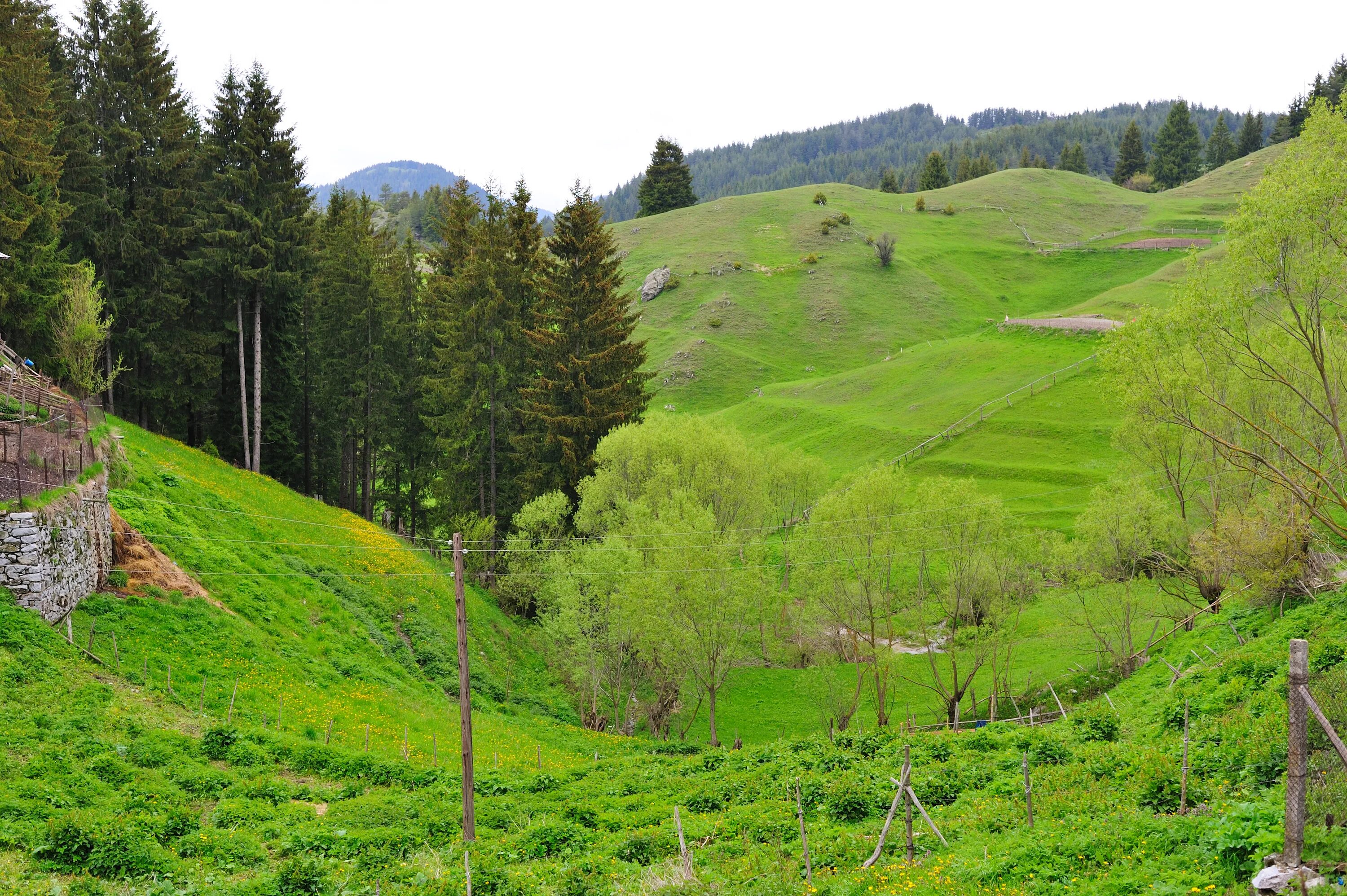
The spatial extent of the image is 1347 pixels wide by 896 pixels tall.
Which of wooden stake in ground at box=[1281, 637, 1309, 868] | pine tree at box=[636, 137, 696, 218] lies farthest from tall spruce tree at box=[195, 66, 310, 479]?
pine tree at box=[636, 137, 696, 218]

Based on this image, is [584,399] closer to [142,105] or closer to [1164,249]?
[142,105]

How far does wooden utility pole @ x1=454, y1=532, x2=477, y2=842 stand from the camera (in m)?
17.5

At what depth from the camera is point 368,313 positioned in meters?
50.7

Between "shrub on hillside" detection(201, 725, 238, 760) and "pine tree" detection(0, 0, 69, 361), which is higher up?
"pine tree" detection(0, 0, 69, 361)

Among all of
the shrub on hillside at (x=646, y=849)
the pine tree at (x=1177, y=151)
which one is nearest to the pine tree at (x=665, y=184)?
the pine tree at (x=1177, y=151)

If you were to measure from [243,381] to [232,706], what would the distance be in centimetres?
2698

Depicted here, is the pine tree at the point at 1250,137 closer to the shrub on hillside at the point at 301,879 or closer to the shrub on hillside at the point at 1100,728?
the shrub on hillside at the point at 1100,728

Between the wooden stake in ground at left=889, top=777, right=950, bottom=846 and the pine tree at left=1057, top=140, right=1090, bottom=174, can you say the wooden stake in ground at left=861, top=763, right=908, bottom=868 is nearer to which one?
the wooden stake in ground at left=889, top=777, right=950, bottom=846

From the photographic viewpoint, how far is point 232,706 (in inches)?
865

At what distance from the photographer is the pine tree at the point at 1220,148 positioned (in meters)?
Answer: 154

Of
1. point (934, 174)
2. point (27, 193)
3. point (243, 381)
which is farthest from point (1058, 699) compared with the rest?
point (934, 174)

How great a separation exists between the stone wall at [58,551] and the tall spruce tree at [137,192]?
22531 millimetres

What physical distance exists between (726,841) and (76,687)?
52.3 ft

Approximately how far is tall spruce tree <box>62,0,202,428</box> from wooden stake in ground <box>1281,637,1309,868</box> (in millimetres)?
48775
